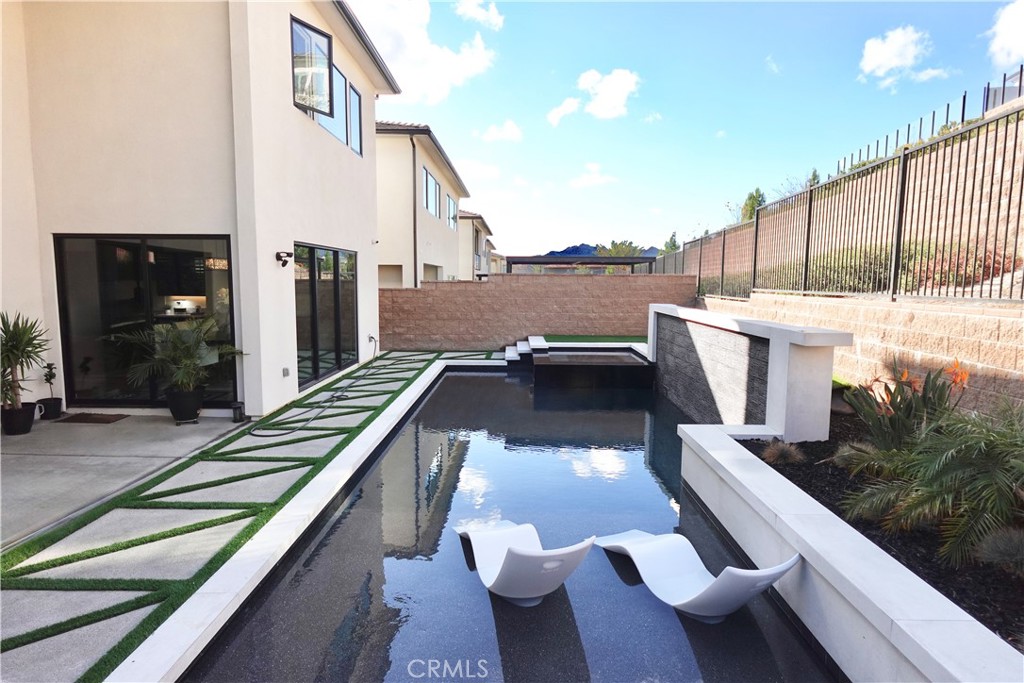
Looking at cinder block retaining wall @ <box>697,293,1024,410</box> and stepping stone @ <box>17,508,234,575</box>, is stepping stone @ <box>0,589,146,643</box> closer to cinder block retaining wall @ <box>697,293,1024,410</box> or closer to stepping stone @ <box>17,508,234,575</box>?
stepping stone @ <box>17,508,234,575</box>

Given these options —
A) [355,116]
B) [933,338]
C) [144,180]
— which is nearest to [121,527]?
[144,180]

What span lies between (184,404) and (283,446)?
1.72 m

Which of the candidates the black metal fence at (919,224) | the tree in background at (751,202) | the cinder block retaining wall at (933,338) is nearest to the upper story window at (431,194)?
the black metal fence at (919,224)

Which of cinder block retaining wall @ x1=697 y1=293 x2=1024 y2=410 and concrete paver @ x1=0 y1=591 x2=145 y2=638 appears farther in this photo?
cinder block retaining wall @ x1=697 y1=293 x2=1024 y2=410

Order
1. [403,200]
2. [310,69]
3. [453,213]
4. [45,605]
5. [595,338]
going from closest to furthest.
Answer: [45,605] < [310,69] < [595,338] < [403,200] < [453,213]

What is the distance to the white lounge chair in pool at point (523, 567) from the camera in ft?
9.81

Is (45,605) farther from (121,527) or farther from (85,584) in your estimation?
(121,527)

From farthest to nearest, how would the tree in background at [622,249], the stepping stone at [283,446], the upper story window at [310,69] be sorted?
the tree in background at [622,249] < the upper story window at [310,69] < the stepping stone at [283,446]

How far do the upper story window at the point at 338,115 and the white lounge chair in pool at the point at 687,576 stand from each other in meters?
8.00

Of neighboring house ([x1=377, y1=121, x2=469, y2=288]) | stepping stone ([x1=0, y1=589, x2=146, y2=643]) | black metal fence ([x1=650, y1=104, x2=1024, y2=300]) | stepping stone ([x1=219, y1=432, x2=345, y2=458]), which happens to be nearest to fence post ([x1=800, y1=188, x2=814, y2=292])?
black metal fence ([x1=650, y1=104, x2=1024, y2=300])

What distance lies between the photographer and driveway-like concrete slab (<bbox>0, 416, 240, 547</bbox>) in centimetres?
417

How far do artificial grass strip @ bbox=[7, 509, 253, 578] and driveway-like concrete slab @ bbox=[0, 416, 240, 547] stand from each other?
1.79 ft

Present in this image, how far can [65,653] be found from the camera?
2.57m

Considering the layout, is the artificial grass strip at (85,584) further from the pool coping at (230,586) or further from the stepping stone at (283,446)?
the stepping stone at (283,446)
